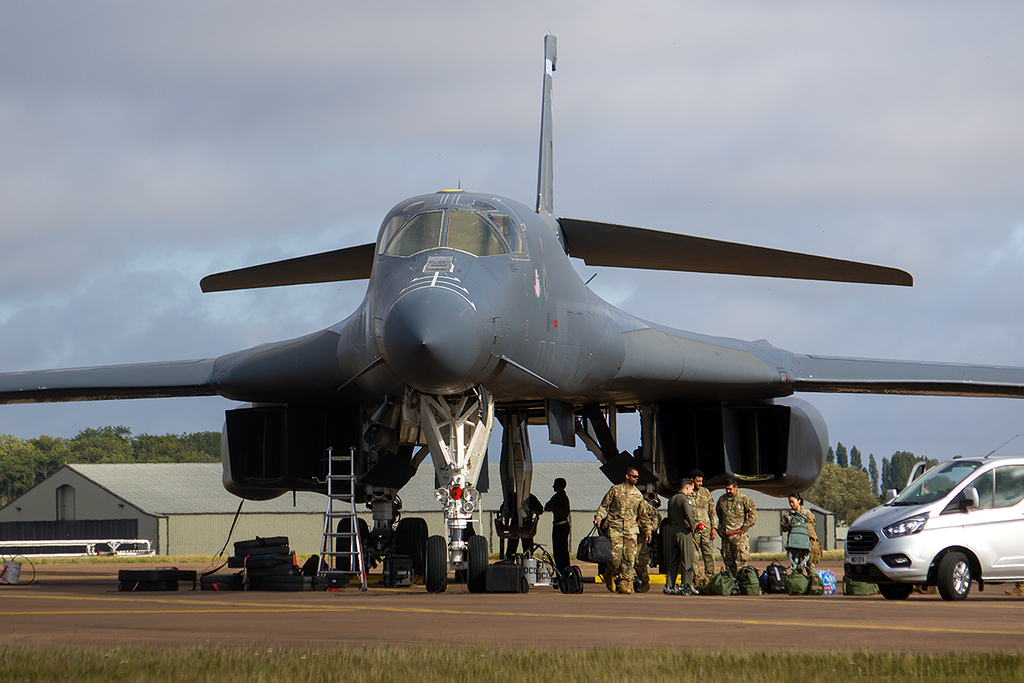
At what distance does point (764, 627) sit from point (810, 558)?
633cm

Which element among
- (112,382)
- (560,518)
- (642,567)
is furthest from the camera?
(112,382)

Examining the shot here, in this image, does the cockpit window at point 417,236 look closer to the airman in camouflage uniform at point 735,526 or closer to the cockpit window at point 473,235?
the cockpit window at point 473,235

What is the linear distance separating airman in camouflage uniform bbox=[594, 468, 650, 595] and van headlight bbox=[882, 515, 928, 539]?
120 inches

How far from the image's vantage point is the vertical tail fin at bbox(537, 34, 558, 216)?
19547mm

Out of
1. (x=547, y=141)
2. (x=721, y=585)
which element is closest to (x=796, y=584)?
(x=721, y=585)

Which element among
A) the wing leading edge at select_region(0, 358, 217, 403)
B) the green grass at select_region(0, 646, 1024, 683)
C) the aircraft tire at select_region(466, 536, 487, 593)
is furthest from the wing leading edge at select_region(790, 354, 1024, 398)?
the green grass at select_region(0, 646, 1024, 683)

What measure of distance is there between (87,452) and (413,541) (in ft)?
249

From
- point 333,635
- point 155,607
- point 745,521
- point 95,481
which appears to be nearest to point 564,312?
point 745,521

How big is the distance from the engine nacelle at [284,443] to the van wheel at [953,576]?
9.17 m

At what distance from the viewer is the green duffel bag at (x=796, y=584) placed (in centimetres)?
1428

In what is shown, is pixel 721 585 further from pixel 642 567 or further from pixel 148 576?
pixel 148 576

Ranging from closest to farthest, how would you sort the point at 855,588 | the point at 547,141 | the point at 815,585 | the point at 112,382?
the point at 855,588, the point at 815,585, the point at 112,382, the point at 547,141

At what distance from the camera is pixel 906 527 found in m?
12.3

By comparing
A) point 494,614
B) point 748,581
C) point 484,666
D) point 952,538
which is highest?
point 952,538
